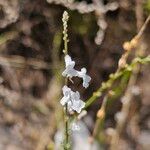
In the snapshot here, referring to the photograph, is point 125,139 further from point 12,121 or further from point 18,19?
point 18,19

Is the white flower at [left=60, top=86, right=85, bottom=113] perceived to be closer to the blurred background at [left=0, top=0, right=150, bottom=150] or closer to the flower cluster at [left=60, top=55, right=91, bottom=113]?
the flower cluster at [left=60, top=55, right=91, bottom=113]

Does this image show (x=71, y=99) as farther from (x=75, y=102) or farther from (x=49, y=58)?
(x=49, y=58)

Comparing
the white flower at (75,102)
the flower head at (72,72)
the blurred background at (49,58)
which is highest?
the blurred background at (49,58)

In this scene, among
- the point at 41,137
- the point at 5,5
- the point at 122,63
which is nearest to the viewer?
the point at 122,63

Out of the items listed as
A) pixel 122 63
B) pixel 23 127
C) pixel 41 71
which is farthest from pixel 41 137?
pixel 122 63

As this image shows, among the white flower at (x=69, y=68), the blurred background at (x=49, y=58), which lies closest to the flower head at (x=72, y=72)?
the white flower at (x=69, y=68)

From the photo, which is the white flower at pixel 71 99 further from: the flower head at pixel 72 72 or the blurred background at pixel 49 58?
the blurred background at pixel 49 58

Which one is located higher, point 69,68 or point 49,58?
point 49,58

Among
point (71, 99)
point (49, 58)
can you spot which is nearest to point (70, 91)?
point (71, 99)

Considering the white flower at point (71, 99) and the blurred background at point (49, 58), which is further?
the blurred background at point (49, 58)
